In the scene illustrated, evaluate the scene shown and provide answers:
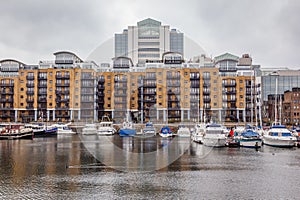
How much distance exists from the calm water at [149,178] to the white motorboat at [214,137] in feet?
42.5

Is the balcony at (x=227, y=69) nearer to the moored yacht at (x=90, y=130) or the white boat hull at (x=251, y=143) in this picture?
the moored yacht at (x=90, y=130)

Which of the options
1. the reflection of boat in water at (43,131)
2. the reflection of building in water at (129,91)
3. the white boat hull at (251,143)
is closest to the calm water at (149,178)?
the white boat hull at (251,143)

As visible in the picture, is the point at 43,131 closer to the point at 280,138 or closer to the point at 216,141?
the point at 216,141

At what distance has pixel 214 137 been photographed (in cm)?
5756

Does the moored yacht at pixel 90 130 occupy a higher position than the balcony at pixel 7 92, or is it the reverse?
the balcony at pixel 7 92

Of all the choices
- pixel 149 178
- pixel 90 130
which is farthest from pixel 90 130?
pixel 149 178

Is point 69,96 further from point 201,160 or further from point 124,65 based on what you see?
point 201,160

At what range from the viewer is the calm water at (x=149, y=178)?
80.5 feet

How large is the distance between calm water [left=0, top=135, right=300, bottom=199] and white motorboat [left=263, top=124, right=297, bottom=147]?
1162 cm

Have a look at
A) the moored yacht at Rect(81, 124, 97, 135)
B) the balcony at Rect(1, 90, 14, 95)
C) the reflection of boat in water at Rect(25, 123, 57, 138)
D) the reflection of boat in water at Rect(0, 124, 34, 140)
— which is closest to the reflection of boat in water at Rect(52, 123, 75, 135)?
the reflection of boat in water at Rect(25, 123, 57, 138)

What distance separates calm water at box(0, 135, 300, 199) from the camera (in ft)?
80.5

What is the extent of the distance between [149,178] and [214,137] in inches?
1159

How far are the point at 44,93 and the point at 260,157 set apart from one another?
81333 mm

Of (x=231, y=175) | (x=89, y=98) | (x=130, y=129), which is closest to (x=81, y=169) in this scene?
(x=231, y=175)
